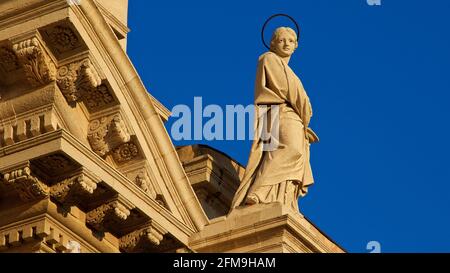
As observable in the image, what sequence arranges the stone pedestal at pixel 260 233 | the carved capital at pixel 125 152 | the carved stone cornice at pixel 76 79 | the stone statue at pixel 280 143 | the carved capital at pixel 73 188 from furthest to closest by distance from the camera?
the stone statue at pixel 280 143
the carved capital at pixel 125 152
the stone pedestal at pixel 260 233
the carved stone cornice at pixel 76 79
the carved capital at pixel 73 188

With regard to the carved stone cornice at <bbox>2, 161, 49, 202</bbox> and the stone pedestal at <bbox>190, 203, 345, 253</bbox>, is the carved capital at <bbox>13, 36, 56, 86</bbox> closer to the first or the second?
the carved stone cornice at <bbox>2, 161, 49, 202</bbox>

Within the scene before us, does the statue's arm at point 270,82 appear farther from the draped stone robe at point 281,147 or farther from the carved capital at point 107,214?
the carved capital at point 107,214

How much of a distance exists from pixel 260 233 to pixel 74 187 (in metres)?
3.56

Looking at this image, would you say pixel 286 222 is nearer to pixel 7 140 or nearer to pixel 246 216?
pixel 246 216

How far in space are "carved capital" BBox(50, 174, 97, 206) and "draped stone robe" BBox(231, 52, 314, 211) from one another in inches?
139

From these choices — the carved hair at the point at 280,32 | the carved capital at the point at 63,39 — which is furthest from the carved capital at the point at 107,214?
the carved hair at the point at 280,32

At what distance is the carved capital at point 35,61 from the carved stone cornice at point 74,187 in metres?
2.23

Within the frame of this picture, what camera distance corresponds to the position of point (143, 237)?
4894 centimetres

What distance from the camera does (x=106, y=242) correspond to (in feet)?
161

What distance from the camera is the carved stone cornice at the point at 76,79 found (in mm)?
49125

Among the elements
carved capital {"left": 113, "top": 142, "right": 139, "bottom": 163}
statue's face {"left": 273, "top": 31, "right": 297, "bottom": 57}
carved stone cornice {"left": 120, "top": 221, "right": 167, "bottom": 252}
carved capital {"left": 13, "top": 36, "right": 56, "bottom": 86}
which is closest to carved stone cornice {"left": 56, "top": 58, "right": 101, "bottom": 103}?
carved capital {"left": 13, "top": 36, "right": 56, "bottom": 86}
